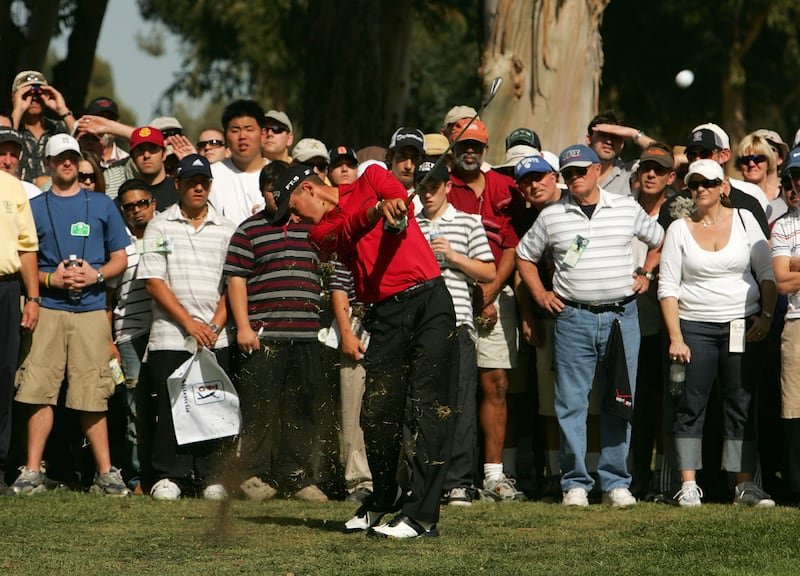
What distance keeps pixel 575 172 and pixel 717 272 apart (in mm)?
1250

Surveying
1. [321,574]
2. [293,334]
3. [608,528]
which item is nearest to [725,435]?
[608,528]

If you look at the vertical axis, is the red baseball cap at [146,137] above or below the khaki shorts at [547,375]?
above

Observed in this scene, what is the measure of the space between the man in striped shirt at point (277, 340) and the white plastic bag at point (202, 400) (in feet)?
0.49

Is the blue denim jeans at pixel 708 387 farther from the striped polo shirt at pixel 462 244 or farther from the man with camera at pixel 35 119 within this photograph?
the man with camera at pixel 35 119

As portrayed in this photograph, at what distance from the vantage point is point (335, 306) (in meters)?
10.7

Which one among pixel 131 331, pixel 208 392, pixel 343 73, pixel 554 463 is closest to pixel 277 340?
pixel 208 392

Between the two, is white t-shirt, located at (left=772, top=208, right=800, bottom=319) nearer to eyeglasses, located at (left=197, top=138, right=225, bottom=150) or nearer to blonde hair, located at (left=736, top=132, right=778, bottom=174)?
blonde hair, located at (left=736, top=132, right=778, bottom=174)

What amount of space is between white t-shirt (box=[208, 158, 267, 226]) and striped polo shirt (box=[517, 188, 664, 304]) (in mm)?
2515

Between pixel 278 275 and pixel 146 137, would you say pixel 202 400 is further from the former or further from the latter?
pixel 146 137

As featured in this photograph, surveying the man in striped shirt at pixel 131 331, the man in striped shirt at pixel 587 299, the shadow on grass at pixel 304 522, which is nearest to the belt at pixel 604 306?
the man in striped shirt at pixel 587 299

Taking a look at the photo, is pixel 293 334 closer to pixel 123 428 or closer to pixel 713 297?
pixel 123 428

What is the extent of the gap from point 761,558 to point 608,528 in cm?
144

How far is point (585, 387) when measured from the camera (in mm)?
10297

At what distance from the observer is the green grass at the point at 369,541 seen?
731cm
